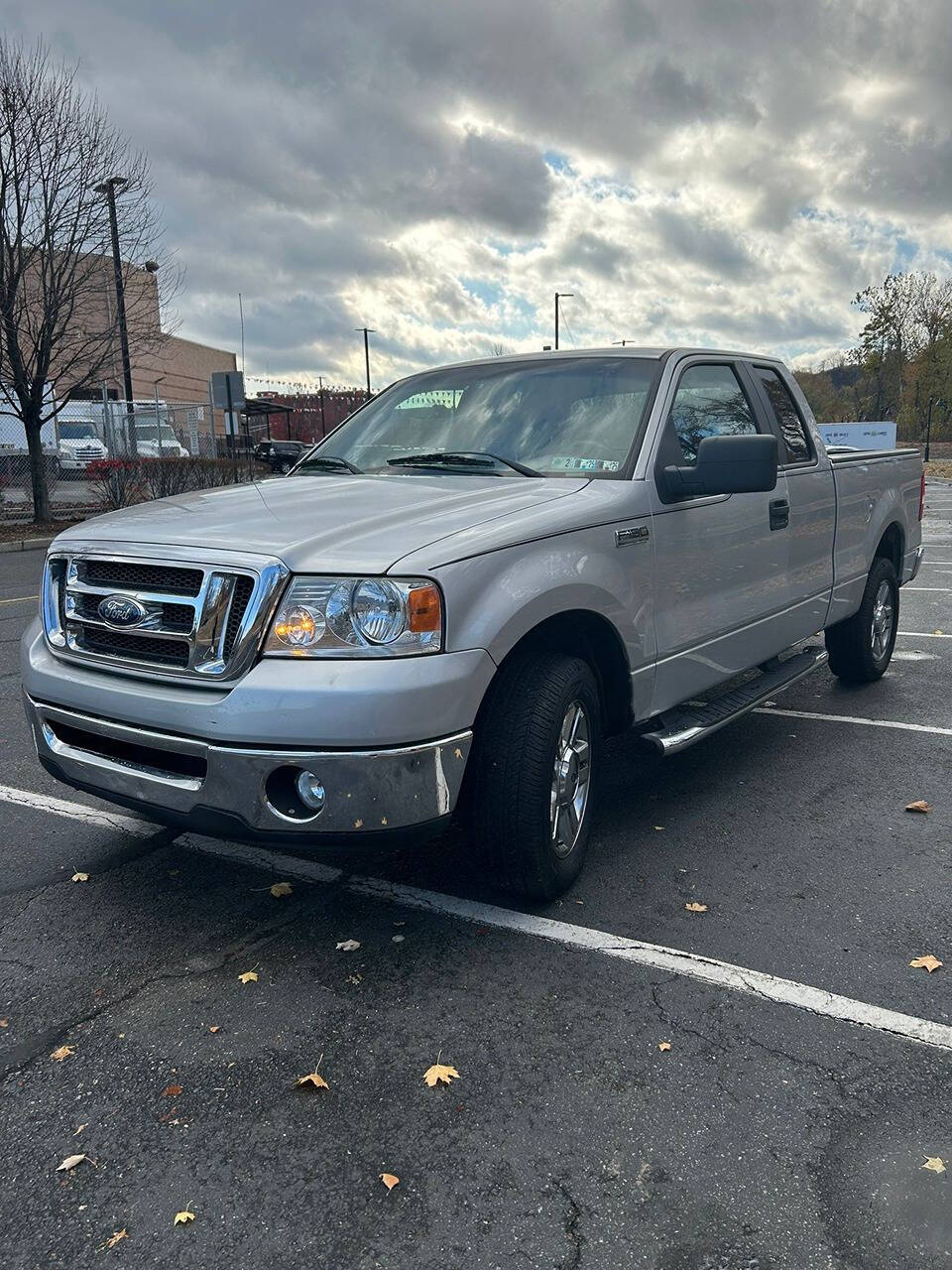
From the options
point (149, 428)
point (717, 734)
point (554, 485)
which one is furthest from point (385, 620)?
point (149, 428)

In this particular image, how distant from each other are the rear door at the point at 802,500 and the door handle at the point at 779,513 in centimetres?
7

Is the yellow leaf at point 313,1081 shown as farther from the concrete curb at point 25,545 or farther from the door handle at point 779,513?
the concrete curb at point 25,545

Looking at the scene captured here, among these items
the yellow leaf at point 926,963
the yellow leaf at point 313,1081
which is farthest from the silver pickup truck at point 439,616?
the yellow leaf at point 926,963

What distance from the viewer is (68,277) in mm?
17938

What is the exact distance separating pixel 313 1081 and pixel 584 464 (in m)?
2.44

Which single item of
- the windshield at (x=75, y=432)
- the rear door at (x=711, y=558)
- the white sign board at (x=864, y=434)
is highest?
the windshield at (x=75, y=432)

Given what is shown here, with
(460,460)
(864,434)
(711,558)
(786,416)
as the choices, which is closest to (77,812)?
(460,460)

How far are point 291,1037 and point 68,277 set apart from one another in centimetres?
1803

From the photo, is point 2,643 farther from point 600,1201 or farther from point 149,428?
point 149,428

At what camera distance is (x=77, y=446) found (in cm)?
3014

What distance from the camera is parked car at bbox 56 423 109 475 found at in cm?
2773

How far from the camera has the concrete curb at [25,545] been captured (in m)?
16.7

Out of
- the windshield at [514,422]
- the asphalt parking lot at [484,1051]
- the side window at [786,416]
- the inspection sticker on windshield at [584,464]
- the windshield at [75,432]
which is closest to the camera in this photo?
the asphalt parking lot at [484,1051]

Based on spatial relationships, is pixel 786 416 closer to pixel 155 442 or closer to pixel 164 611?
pixel 164 611
